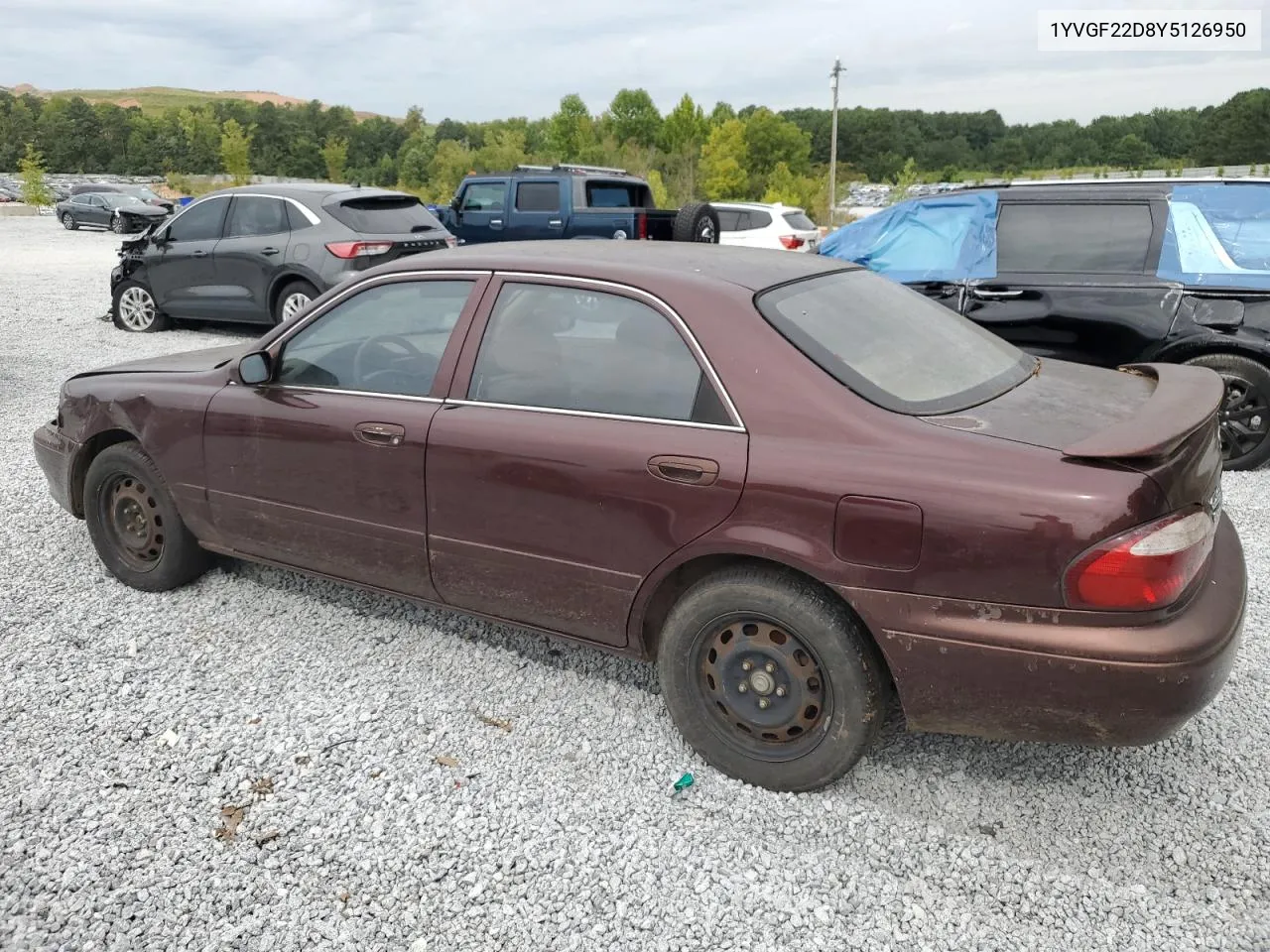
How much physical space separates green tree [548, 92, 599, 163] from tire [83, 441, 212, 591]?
5368 centimetres

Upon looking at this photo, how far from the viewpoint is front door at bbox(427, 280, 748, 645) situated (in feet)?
9.14

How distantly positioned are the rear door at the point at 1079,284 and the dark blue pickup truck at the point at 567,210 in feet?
20.5

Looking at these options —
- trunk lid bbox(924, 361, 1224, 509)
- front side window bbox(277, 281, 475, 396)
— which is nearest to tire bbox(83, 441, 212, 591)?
front side window bbox(277, 281, 475, 396)

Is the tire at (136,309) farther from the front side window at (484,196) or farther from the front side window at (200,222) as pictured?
the front side window at (484,196)

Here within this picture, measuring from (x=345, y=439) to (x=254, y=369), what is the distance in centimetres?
56

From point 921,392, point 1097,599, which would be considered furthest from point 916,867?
point 921,392

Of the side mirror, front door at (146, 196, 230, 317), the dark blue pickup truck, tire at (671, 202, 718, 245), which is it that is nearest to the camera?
the side mirror

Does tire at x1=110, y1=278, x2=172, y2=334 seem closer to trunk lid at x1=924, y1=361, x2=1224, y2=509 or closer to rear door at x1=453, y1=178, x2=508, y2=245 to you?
rear door at x1=453, y1=178, x2=508, y2=245

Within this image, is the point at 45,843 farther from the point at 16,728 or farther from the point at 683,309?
the point at 683,309

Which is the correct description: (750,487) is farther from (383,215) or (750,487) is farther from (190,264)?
(190,264)

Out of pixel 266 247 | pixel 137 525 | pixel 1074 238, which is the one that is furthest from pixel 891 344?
pixel 266 247

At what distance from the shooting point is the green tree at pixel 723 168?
47.8 m

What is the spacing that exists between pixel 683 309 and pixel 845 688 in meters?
1.25

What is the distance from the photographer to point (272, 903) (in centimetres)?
242
